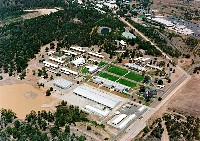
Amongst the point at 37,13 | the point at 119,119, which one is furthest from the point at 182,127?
the point at 37,13

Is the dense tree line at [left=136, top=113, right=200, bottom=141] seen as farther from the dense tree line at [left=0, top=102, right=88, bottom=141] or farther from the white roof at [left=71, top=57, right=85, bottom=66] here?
the white roof at [left=71, top=57, right=85, bottom=66]

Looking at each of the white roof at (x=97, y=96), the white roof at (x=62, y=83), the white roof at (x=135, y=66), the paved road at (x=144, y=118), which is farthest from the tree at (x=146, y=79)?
the white roof at (x=62, y=83)

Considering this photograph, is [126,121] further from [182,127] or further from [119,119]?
[182,127]

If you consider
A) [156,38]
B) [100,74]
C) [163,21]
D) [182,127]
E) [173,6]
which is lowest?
[100,74]

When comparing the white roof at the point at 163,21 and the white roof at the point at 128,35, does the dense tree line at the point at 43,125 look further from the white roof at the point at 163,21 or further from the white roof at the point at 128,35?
the white roof at the point at 163,21

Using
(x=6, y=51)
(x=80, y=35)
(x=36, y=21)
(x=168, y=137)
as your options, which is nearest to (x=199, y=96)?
(x=168, y=137)

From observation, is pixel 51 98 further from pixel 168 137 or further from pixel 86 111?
pixel 168 137

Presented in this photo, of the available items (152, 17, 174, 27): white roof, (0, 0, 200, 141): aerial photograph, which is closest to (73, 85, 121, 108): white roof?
(0, 0, 200, 141): aerial photograph
